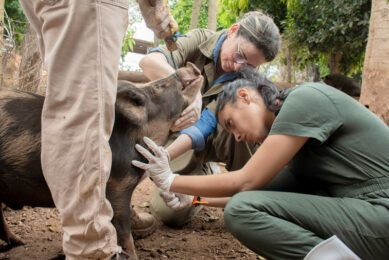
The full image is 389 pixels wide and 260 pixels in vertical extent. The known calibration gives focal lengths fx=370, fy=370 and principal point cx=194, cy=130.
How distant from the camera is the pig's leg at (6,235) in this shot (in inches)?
105

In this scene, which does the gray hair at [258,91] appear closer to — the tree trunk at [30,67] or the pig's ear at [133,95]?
the pig's ear at [133,95]

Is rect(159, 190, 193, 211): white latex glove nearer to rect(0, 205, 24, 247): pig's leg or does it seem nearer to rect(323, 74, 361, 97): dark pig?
rect(0, 205, 24, 247): pig's leg

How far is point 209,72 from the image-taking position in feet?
11.6

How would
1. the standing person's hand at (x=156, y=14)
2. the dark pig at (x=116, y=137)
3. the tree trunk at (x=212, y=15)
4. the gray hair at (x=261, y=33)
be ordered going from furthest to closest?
the tree trunk at (x=212, y=15)
the gray hair at (x=261, y=33)
the standing person's hand at (x=156, y=14)
the dark pig at (x=116, y=137)

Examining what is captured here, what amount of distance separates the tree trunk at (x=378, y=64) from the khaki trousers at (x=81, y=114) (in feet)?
12.4

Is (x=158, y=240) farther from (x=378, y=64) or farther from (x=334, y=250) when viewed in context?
(x=378, y=64)

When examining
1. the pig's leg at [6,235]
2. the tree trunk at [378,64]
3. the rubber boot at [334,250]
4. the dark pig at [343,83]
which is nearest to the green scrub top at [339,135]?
the rubber boot at [334,250]

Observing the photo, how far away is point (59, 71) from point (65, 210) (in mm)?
667

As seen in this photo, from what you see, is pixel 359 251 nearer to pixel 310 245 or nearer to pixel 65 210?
pixel 310 245

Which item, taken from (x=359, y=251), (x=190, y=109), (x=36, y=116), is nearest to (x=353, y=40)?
(x=190, y=109)

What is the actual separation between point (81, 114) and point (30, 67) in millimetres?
3613

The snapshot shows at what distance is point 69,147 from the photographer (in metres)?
1.75

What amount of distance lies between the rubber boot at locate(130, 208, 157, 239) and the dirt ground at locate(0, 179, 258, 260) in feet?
0.16

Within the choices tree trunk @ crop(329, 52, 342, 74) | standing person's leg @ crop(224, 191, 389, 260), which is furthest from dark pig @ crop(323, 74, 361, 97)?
standing person's leg @ crop(224, 191, 389, 260)
